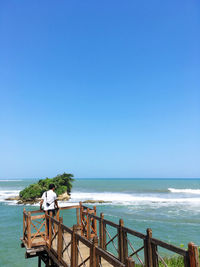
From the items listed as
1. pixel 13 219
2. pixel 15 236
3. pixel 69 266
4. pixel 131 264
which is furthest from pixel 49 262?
pixel 13 219

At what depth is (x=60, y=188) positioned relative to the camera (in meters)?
47.2

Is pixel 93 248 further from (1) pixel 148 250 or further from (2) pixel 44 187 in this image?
(2) pixel 44 187

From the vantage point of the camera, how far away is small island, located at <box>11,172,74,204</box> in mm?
44281

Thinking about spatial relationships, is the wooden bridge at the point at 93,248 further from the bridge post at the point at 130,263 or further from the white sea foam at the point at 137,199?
the white sea foam at the point at 137,199

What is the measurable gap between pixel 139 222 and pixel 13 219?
16315 mm

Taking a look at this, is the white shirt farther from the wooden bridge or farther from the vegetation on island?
the vegetation on island

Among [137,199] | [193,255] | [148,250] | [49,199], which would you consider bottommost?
[137,199]

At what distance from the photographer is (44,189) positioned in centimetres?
4588

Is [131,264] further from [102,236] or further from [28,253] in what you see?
[28,253]

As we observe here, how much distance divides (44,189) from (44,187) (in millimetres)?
986

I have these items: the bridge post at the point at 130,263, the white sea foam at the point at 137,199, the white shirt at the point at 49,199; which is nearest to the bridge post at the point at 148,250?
the bridge post at the point at 130,263

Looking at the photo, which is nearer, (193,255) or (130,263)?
(130,263)

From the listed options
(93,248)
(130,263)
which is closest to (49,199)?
(93,248)

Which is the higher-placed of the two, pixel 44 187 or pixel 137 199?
pixel 44 187
